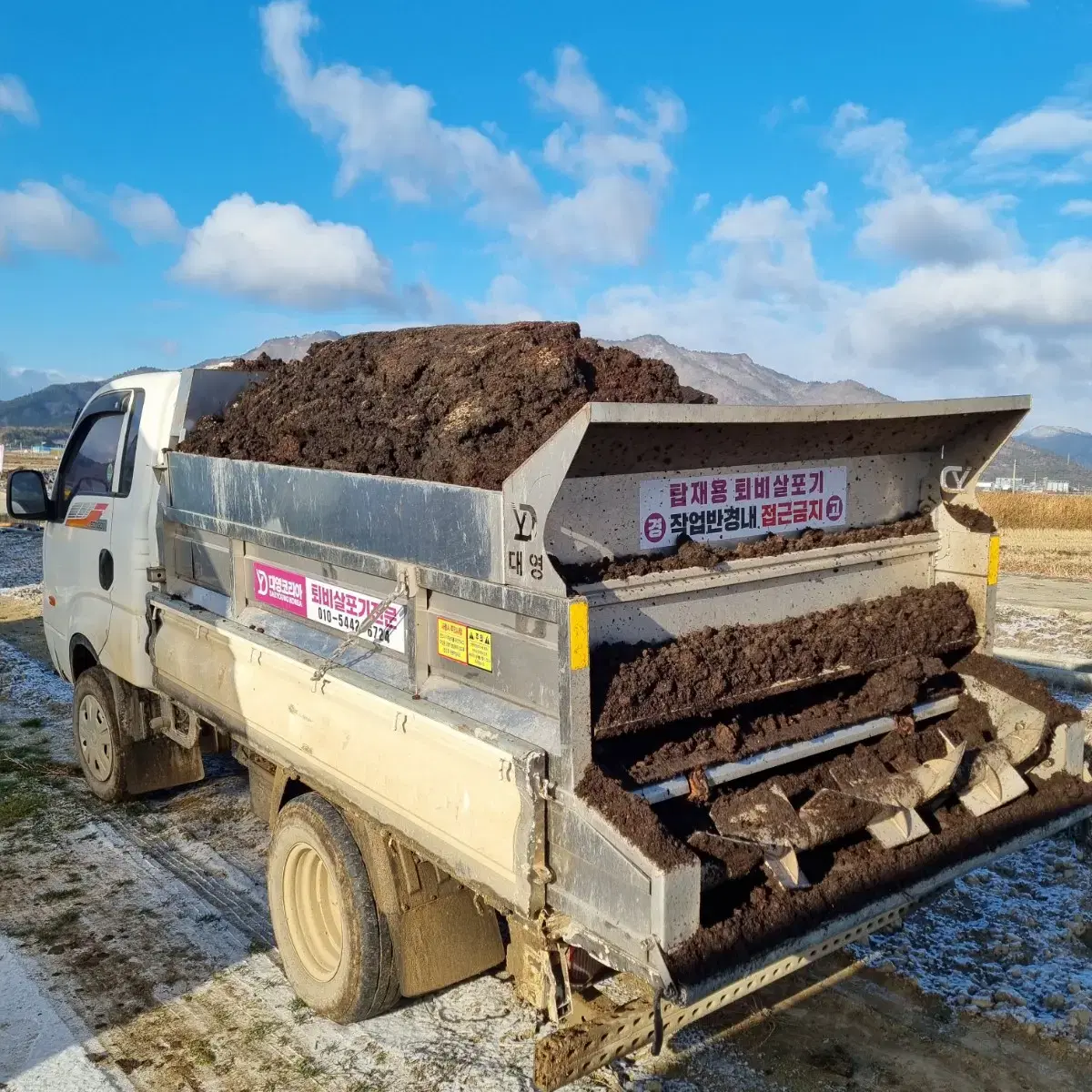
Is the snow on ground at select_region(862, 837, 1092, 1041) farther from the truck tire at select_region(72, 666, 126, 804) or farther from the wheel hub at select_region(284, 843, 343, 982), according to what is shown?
the truck tire at select_region(72, 666, 126, 804)

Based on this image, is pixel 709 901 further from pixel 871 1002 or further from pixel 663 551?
pixel 871 1002

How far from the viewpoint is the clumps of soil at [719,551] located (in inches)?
121

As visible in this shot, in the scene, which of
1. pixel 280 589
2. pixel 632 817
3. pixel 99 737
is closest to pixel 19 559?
pixel 99 737

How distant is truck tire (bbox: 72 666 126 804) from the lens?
574 cm

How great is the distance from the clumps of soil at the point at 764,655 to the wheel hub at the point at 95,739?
414cm

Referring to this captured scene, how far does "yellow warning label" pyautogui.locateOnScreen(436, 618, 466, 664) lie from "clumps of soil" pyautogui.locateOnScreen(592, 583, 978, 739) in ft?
1.53

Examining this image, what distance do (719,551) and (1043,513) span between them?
81.5 ft

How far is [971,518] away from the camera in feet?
13.3

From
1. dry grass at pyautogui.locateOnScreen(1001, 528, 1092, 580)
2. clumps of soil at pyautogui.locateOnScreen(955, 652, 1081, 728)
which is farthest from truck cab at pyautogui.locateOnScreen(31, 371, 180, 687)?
dry grass at pyautogui.locateOnScreen(1001, 528, 1092, 580)

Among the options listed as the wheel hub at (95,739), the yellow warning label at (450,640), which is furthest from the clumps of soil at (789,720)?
the wheel hub at (95,739)

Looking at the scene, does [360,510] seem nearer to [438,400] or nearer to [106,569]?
[438,400]

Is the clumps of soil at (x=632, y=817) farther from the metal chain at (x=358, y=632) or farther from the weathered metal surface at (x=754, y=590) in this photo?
the metal chain at (x=358, y=632)

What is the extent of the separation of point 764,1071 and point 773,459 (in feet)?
7.28

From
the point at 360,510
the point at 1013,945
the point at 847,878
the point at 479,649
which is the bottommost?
the point at 1013,945
